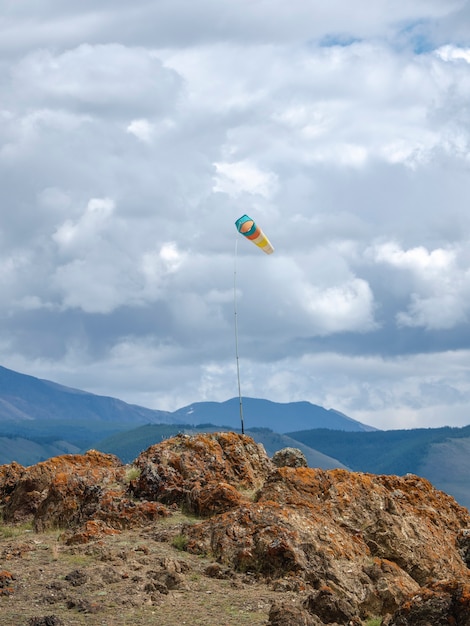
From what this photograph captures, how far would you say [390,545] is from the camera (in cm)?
2973

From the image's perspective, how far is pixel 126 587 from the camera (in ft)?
79.4

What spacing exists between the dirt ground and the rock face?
0.65m

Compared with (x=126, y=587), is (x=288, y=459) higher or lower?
higher

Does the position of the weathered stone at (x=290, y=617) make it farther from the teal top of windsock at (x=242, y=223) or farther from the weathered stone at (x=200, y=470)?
the teal top of windsock at (x=242, y=223)

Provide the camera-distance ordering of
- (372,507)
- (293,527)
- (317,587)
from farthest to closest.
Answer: (372,507) < (293,527) < (317,587)

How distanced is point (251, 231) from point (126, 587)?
70.0 feet

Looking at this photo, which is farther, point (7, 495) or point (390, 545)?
point (7, 495)

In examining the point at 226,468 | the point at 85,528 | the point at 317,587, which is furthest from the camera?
the point at 226,468

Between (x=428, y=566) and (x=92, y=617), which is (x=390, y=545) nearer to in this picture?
(x=428, y=566)

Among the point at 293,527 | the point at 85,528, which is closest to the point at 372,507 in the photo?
the point at 293,527

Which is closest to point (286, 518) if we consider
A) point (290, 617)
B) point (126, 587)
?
point (126, 587)

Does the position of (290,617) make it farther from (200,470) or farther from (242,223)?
(242,223)

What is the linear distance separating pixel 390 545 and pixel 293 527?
4.13 metres

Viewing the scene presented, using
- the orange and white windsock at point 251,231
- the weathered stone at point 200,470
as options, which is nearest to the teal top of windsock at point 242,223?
the orange and white windsock at point 251,231
